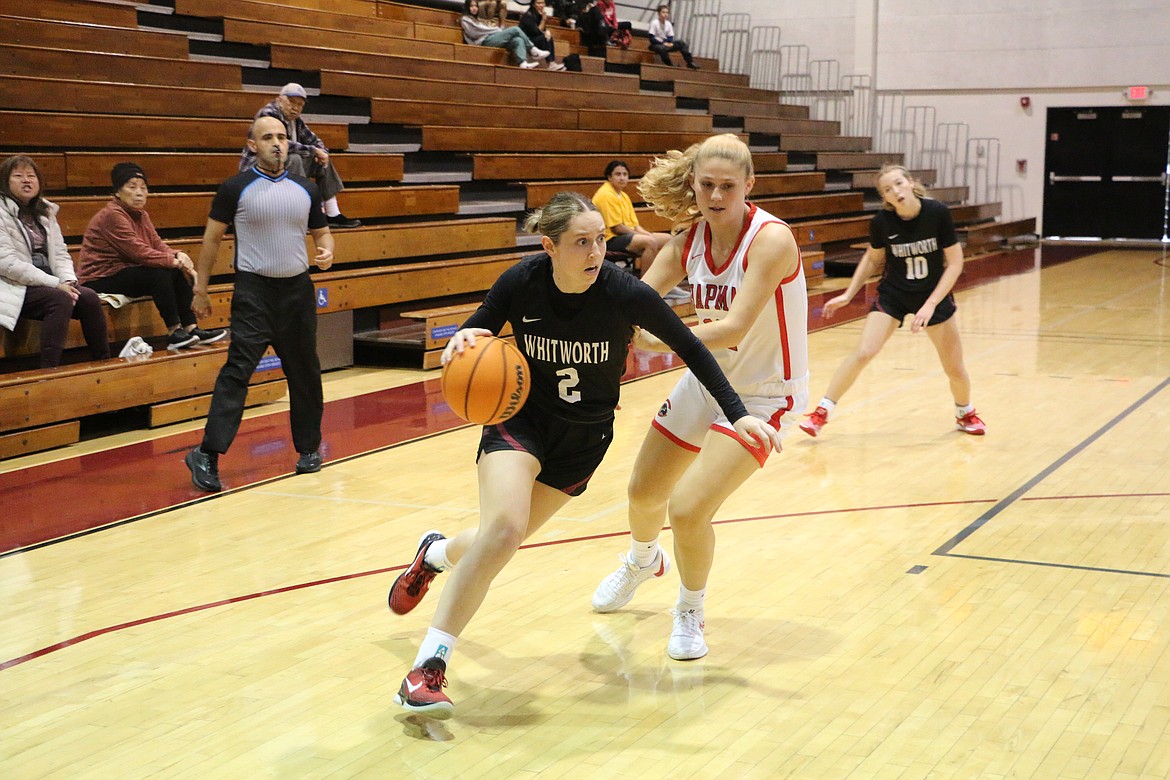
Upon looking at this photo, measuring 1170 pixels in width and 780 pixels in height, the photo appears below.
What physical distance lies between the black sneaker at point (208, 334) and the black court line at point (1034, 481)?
4.87 meters

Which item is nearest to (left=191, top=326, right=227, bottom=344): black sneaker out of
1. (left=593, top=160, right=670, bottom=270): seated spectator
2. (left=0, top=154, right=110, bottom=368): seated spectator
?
(left=0, top=154, right=110, bottom=368): seated spectator

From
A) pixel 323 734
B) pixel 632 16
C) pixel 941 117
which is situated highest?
pixel 632 16

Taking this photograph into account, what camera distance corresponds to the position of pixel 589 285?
3.38 metres

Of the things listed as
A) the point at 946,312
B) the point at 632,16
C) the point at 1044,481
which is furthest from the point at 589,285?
the point at 632,16

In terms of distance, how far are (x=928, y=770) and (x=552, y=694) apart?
1.04 metres

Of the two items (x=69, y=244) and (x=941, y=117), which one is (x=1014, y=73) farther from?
(x=69, y=244)

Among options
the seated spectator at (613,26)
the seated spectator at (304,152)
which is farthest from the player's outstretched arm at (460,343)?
the seated spectator at (613,26)

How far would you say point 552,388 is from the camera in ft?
11.4

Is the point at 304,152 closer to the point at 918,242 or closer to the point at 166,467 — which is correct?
the point at 166,467

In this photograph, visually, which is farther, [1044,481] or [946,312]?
[946,312]

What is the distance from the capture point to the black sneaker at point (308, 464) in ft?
20.4

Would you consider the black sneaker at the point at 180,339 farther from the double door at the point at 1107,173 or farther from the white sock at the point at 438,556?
the double door at the point at 1107,173

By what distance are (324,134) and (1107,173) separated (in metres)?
15.0

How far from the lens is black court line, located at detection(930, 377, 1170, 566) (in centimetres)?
494
